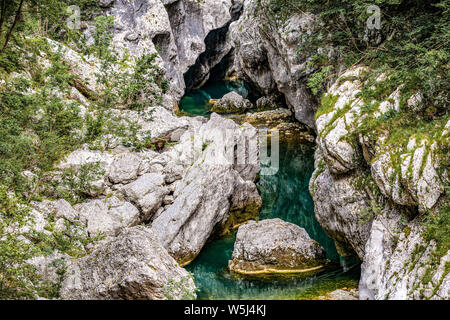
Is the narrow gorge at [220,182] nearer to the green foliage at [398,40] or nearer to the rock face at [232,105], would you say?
the green foliage at [398,40]

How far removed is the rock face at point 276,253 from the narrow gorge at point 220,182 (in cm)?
6

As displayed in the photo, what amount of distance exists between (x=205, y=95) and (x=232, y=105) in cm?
1134

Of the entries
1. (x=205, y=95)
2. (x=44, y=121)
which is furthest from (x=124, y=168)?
(x=205, y=95)

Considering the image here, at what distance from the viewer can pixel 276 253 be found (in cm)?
1444

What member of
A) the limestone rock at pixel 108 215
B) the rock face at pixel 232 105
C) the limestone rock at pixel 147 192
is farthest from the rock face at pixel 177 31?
the limestone rock at pixel 108 215

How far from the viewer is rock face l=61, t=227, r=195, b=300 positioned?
8.77 m

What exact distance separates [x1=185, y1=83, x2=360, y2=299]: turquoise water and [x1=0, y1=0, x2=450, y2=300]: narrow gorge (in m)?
0.10

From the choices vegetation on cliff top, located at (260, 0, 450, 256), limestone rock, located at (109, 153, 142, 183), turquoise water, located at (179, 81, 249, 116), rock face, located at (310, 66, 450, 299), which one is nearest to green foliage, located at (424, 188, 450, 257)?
vegetation on cliff top, located at (260, 0, 450, 256)

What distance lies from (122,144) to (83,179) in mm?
3477

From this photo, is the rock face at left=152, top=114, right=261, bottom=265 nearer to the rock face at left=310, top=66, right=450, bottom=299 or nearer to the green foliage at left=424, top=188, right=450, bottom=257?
the rock face at left=310, top=66, right=450, bottom=299

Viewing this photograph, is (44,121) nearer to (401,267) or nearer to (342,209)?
(342,209)

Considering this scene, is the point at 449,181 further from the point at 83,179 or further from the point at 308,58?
the point at 308,58

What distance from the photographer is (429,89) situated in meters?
10.4

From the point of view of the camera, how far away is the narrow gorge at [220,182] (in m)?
9.17
